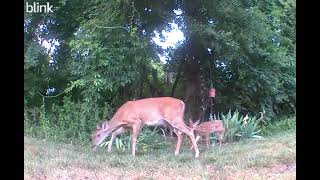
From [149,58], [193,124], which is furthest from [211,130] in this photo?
[149,58]

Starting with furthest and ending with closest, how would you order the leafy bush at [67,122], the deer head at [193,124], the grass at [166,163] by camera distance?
the deer head at [193,124] < the leafy bush at [67,122] < the grass at [166,163]

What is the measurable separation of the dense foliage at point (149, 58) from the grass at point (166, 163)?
146 mm

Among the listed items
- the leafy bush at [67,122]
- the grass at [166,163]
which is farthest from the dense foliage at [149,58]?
the grass at [166,163]

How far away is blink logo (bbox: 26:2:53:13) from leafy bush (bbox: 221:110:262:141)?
1.31m

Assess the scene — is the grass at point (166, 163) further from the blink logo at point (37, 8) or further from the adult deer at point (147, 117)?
the blink logo at point (37, 8)

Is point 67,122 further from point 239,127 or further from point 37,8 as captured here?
point 239,127

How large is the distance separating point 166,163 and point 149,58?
0.69m

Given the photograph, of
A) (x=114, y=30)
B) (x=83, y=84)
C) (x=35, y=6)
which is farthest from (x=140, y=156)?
(x=35, y=6)

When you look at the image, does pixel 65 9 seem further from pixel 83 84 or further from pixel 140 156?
pixel 140 156

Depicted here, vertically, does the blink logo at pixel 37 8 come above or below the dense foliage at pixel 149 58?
above

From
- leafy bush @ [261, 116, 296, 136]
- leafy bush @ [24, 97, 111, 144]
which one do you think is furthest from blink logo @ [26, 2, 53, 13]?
leafy bush @ [261, 116, 296, 136]

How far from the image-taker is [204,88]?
12.7 ft

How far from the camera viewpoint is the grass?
3.65m

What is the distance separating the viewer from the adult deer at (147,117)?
12.5 feet
